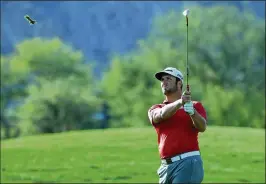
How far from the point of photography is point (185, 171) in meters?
9.07

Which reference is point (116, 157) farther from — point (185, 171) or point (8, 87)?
point (8, 87)

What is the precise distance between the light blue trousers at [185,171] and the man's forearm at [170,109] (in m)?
0.67

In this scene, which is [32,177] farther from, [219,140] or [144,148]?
[219,140]

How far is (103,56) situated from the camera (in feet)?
→ 631

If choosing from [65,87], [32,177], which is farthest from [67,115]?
[32,177]

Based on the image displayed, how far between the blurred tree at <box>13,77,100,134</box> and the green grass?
1094 inches

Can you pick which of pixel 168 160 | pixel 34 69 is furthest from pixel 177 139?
pixel 34 69

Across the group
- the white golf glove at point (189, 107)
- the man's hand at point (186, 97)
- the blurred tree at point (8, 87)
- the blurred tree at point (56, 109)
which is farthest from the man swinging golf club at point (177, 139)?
the blurred tree at point (8, 87)

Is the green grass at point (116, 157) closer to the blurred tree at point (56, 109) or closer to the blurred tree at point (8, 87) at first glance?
the blurred tree at point (56, 109)

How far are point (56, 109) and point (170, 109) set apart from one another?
5997 centimetres

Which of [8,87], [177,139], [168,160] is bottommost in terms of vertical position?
[168,160]

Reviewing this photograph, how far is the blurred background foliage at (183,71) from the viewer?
229 feet

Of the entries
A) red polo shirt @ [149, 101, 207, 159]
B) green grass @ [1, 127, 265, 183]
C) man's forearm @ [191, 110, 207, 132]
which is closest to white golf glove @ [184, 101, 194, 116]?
man's forearm @ [191, 110, 207, 132]

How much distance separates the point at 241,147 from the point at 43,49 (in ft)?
197
